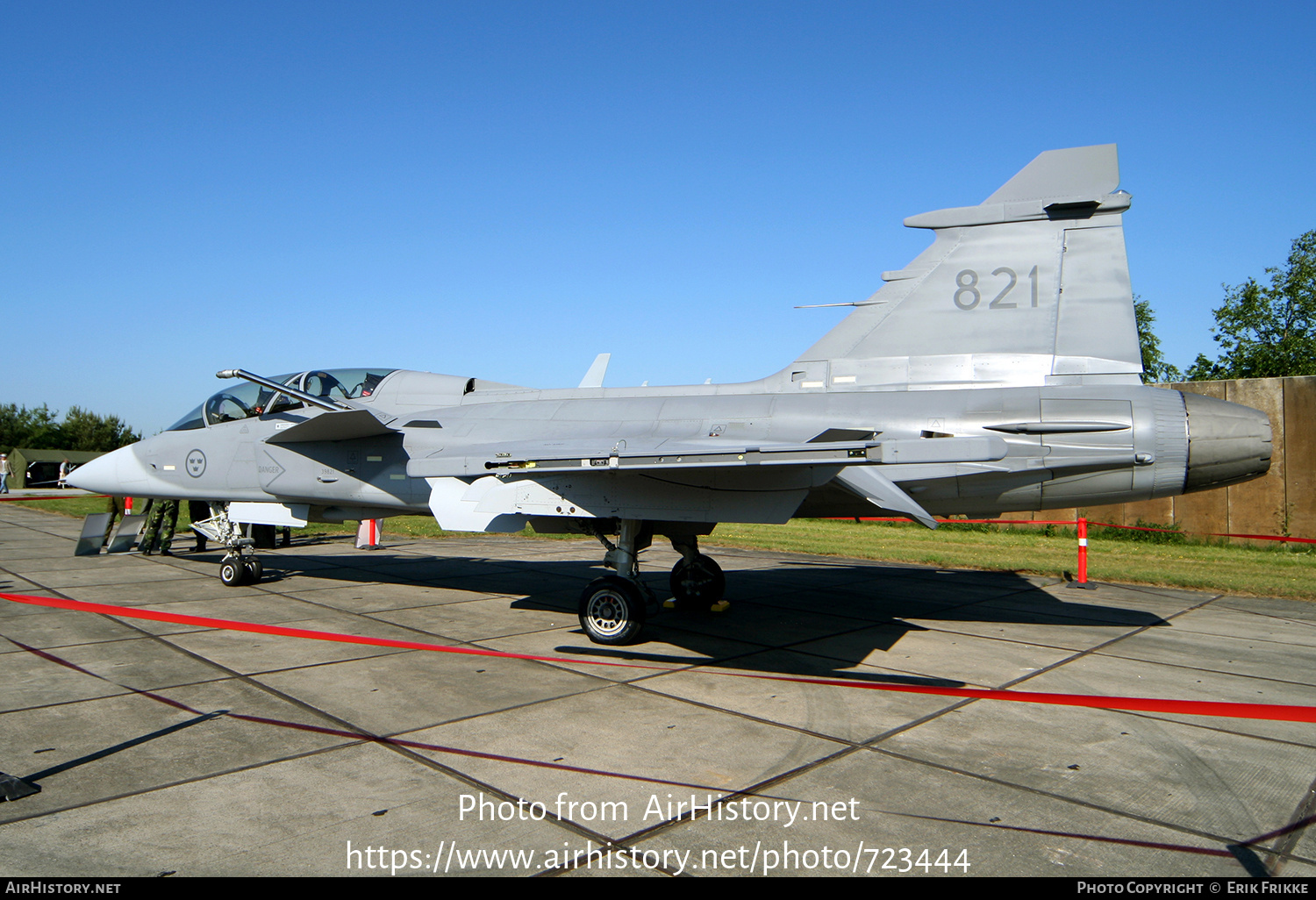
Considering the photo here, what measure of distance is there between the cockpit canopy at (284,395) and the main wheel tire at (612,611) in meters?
4.32

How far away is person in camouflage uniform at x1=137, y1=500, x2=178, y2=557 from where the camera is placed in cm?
1491

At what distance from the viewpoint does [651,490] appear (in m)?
7.66

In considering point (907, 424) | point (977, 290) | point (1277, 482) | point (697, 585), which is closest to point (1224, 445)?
point (977, 290)

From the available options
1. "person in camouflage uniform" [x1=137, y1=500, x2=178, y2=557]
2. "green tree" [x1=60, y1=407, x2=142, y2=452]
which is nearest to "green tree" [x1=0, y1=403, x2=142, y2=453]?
"green tree" [x1=60, y1=407, x2=142, y2=452]

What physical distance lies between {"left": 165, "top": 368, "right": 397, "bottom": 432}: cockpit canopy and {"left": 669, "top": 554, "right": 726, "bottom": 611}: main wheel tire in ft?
15.4

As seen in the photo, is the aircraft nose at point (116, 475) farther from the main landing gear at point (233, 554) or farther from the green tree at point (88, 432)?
the green tree at point (88, 432)

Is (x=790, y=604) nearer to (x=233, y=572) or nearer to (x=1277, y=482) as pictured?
(x=233, y=572)

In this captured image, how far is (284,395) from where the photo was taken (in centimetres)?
1022

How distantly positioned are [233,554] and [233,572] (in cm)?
31

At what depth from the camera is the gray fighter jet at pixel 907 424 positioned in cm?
695

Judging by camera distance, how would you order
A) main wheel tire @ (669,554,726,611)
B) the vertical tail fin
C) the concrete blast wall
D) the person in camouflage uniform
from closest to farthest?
the vertical tail fin, main wheel tire @ (669,554,726,611), the person in camouflage uniform, the concrete blast wall

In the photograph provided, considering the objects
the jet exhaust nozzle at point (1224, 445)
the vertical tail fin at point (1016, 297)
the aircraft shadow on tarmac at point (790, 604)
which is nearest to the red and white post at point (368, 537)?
the aircraft shadow on tarmac at point (790, 604)

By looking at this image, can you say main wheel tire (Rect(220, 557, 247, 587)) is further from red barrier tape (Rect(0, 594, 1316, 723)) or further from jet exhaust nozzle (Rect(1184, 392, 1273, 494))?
jet exhaust nozzle (Rect(1184, 392, 1273, 494))

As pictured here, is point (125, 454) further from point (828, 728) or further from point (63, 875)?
point (828, 728)
